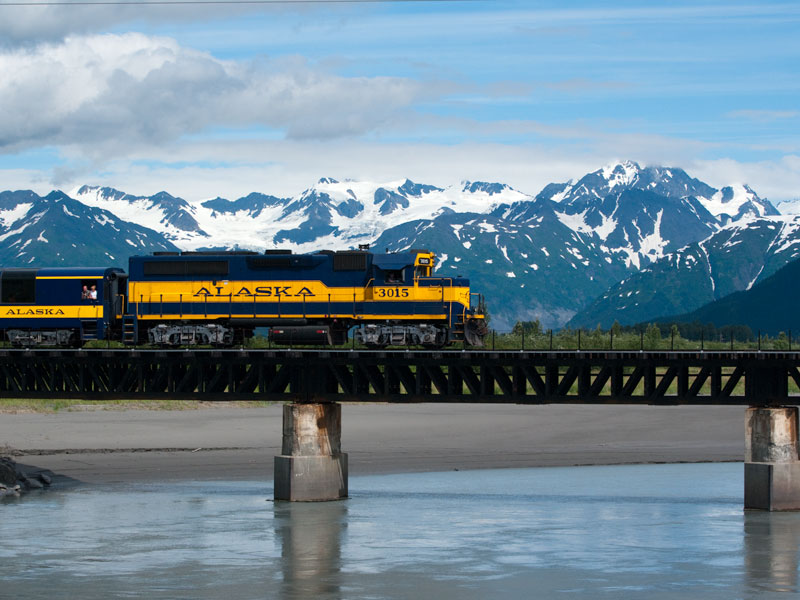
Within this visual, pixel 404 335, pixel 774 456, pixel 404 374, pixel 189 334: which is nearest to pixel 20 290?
pixel 189 334

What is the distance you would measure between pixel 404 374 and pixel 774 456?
49.0ft

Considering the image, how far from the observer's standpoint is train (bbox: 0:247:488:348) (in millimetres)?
58719

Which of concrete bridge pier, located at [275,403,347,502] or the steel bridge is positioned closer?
the steel bridge

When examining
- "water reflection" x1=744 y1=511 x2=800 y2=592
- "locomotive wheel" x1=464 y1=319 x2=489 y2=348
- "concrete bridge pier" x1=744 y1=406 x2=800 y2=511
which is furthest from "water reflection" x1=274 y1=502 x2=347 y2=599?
"concrete bridge pier" x1=744 y1=406 x2=800 y2=511

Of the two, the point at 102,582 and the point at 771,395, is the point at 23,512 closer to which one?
the point at 102,582

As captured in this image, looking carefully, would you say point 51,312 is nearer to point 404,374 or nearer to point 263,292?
point 263,292

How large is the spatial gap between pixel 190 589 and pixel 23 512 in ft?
54.2

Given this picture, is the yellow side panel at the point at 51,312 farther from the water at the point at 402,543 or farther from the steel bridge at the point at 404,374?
the water at the point at 402,543

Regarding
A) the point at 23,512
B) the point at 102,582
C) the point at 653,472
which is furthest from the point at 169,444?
the point at 102,582

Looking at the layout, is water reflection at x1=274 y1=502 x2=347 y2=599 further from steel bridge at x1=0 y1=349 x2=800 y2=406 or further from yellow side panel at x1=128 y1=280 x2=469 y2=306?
yellow side panel at x1=128 y1=280 x2=469 y2=306

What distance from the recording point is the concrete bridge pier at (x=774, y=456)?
4691 centimetres

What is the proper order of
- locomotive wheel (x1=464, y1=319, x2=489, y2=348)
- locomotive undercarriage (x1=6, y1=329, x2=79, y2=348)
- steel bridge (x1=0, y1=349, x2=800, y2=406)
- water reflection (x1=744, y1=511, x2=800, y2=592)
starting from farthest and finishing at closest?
locomotive undercarriage (x1=6, y1=329, x2=79, y2=348) → locomotive wheel (x1=464, y1=319, x2=489, y2=348) → steel bridge (x1=0, y1=349, x2=800, y2=406) → water reflection (x1=744, y1=511, x2=800, y2=592)

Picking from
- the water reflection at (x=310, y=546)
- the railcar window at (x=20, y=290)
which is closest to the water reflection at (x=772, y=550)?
the water reflection at (x=310, y=546)

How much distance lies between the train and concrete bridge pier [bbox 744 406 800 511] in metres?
15.0
